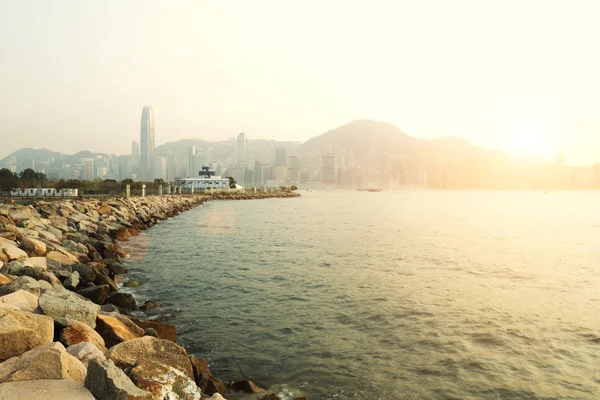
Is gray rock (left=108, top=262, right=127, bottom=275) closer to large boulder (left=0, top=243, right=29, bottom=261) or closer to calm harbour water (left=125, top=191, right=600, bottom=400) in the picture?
calm harbour water (left=125, top=191, right=600, bottom=400)

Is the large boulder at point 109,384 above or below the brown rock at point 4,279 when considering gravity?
below

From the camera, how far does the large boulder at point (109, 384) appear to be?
3887mm

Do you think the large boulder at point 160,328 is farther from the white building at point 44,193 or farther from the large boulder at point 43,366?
the white building at point 44,193

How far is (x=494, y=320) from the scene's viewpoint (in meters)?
10.4

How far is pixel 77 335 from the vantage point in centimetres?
552

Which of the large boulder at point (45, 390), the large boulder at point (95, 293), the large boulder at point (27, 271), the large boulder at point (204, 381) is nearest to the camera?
the large boulder at point (45, 390)

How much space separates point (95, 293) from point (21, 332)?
5.58 meters

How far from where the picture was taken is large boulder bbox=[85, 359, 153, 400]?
3.89 meters

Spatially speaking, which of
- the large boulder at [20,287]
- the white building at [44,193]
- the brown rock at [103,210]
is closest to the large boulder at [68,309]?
the large boulder at [20,287]

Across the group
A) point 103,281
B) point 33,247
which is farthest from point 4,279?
point 33,247

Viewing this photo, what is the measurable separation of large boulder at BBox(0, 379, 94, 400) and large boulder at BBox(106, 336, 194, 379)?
92 cm

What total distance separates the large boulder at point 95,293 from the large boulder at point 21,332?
4.92 meters

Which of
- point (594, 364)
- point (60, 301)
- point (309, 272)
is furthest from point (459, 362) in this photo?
point (309, 272)

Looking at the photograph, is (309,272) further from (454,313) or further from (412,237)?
(412,237)
